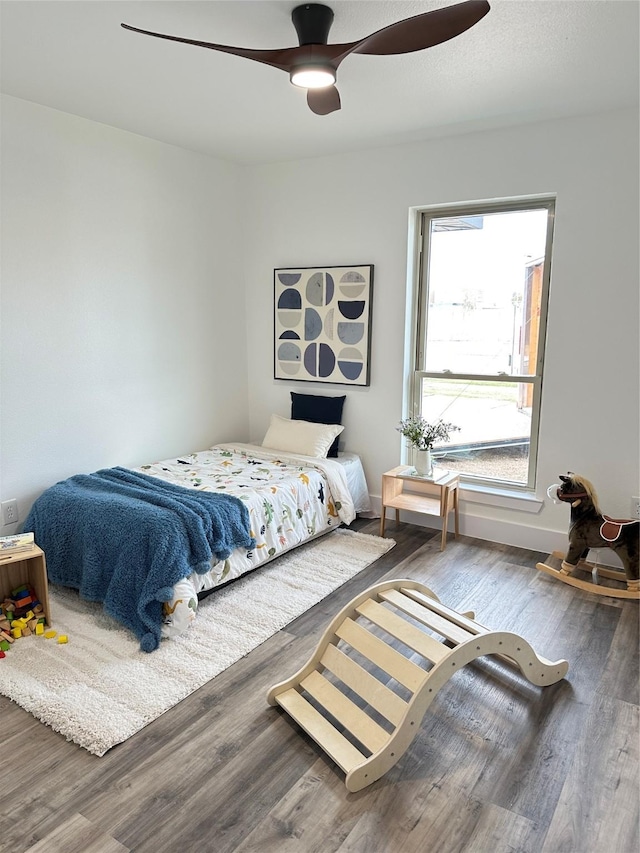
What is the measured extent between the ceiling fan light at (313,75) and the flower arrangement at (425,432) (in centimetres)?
226

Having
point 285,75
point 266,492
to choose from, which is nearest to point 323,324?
point 266,492

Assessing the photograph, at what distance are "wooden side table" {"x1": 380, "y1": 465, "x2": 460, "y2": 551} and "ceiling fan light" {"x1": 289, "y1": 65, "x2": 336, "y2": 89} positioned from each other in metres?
2.42

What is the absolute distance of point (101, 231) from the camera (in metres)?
3.78

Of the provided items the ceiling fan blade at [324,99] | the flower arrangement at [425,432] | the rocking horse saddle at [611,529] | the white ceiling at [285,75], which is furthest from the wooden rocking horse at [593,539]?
the ceiling fan blade at [324,99]

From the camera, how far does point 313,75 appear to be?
2238mm

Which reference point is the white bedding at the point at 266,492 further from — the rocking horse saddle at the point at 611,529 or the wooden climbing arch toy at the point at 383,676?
the rocking horse saddle at the point at 611,529

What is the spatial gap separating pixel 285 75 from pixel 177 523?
2239mm

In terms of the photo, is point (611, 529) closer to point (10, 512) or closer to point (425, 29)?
point (425, 29)

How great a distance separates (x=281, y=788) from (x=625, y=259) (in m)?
3.19

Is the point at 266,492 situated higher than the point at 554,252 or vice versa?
the point at 554,252

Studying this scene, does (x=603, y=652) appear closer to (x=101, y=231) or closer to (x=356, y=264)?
(x=356, y=264)

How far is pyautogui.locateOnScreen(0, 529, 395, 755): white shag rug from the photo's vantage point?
7.41ft

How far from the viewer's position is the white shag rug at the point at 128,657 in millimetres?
2260

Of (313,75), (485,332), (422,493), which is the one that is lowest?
(422,493)
